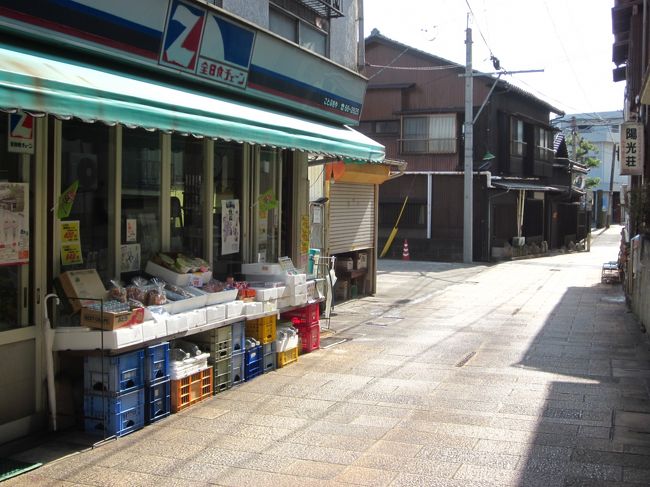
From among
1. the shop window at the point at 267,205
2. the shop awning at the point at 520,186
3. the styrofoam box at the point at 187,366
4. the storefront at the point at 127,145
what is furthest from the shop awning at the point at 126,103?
the shop awning at the point at 520,186

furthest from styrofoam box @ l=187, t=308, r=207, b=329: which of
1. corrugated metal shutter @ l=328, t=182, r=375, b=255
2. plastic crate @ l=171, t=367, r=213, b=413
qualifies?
corrugated metal shutter @ l=328, t=182, r=375, b=255

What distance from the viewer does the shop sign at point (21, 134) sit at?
627 cm

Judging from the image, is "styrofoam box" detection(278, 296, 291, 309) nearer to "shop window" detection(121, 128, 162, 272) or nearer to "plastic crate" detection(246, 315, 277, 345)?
"plastic crate" detection(246, 315, 277, 345)

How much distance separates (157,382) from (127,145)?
2740 millimetres

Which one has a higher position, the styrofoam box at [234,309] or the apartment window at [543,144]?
the apartment window at [543,144]

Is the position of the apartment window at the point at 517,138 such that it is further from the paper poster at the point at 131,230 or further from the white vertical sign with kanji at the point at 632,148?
the paper poster at the point at 131,230

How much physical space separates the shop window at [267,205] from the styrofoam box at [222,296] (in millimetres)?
2262

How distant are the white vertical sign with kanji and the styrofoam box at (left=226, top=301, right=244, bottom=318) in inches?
436

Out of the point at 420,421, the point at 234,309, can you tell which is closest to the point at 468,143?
the point at 234,309

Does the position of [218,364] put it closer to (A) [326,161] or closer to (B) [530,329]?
(A) [326,161]

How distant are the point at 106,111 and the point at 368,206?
12.2 metres

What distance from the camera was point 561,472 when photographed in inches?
223

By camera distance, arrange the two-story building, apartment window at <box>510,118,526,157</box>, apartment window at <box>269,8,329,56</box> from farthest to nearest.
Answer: apartment window at <box>510,118,526,157</box> < the two-story building < apartment window at <box>269,8,329,56</box>

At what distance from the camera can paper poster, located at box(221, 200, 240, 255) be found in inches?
390
